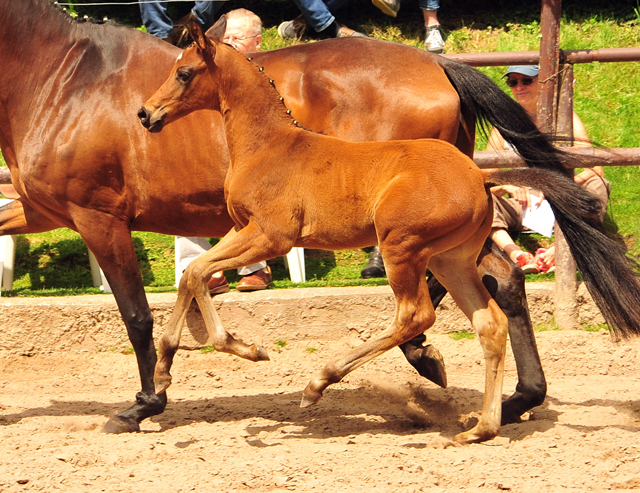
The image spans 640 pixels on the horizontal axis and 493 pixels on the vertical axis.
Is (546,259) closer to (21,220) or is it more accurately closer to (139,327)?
(139,327)

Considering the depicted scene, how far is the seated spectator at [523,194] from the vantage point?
5.71 metres

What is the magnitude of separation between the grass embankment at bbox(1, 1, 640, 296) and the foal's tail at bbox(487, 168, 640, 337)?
2091mm

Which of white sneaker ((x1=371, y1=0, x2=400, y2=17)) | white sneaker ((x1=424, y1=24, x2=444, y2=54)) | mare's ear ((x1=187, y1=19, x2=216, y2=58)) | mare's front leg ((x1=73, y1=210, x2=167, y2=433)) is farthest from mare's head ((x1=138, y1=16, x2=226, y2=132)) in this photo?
white sneaker ((x1=371, y1=0, x2=400, y2=17))

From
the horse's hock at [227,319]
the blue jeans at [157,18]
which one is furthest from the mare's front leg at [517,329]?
the blue jeans at [157,18]

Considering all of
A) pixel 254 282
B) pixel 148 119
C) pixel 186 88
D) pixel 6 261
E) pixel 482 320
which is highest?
pixel 186 88

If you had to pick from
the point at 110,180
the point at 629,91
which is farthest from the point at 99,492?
the point at 629,91

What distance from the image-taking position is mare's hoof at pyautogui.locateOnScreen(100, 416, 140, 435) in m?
4.15

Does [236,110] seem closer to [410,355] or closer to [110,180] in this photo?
[110,180]

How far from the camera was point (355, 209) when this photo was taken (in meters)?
3.59

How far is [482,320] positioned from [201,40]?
175cm

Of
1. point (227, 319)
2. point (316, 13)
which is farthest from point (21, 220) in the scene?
point (316, 13)

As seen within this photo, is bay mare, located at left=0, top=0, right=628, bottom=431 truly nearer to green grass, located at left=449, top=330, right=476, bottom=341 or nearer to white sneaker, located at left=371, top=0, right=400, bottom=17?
green grass, located at left=449, top=330, right=476, bottom=341

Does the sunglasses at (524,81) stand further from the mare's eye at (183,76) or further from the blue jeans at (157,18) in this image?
the blue jeans at (157,18)

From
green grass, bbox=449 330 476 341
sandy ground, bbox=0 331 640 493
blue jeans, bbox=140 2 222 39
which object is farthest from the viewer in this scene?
blue jeans, bbox=140 2 222 39
